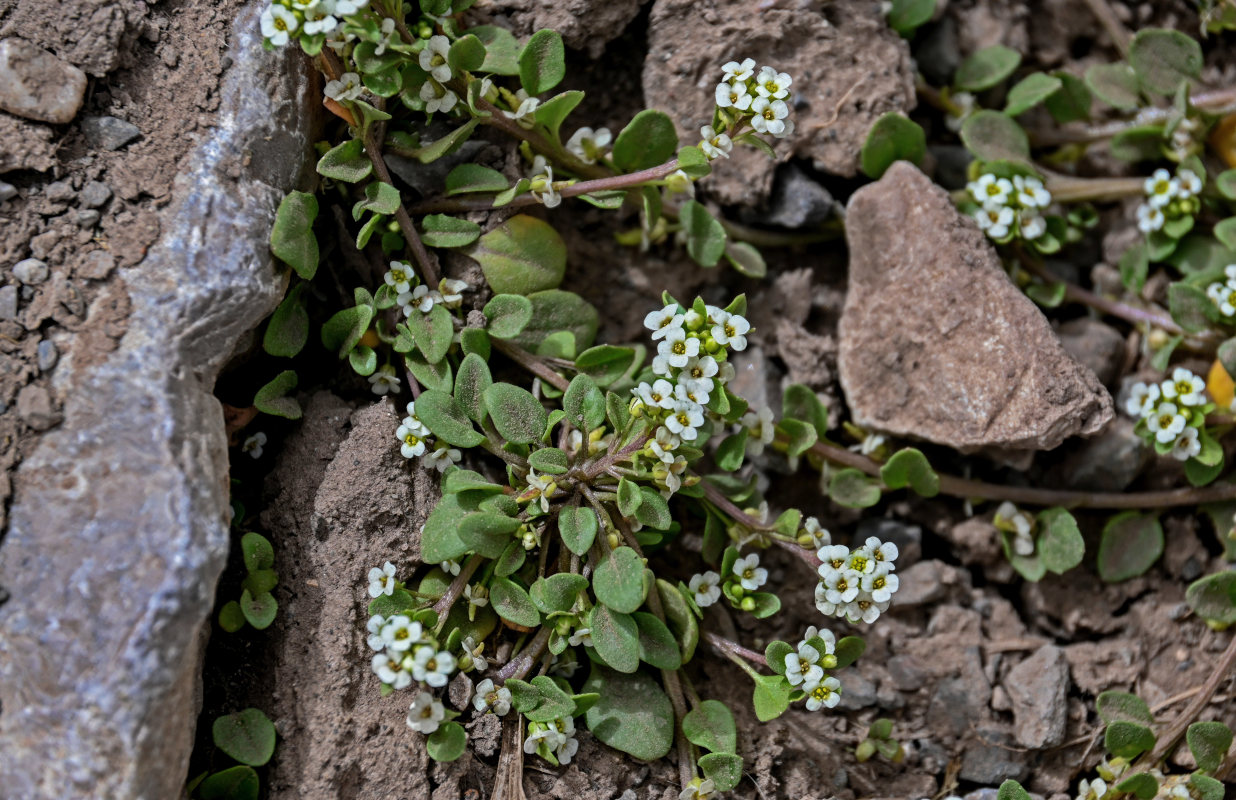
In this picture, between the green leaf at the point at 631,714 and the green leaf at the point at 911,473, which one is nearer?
the green leaf at the point at 631,714

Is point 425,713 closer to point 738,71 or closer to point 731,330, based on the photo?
point 731,330

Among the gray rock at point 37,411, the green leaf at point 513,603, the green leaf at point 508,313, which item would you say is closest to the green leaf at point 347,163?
the green leaf at point 508,313

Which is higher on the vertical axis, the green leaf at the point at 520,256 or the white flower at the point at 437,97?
the white flower at the point at 437,97

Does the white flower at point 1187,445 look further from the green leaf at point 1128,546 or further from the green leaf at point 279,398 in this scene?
the green leaf at point 279,398

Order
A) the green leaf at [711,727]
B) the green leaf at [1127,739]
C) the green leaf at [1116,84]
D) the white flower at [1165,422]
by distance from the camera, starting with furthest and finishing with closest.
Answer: the green leaf at [1116,84], the white flower at [1165,422], the green leaf at [1127,739], the green leaf at [711,727]

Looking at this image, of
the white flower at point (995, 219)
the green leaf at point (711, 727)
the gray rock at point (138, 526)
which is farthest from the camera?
the white flower at point (995, 219)

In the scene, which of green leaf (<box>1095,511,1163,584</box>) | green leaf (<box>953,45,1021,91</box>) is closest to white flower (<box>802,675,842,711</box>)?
green leaf (<box>1095,511,1163,584</box>)

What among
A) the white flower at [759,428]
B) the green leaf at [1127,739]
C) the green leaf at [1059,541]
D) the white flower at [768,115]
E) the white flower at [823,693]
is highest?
the white flower at [768,115]
